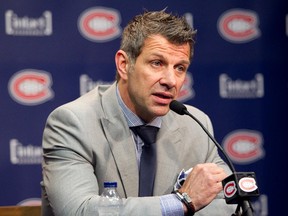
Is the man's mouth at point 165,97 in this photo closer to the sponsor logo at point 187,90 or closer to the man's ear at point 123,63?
the man's ear at point 123,63

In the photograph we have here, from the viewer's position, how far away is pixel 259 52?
449cm

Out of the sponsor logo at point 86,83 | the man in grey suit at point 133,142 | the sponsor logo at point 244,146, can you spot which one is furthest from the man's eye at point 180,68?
the sponsor logo at point 244,146

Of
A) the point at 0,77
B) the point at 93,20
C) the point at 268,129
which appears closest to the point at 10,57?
the point at 0,77

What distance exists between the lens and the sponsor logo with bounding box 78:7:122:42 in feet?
13.8

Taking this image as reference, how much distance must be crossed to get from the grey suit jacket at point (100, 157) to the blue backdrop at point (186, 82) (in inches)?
50.7

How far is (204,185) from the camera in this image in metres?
2.49

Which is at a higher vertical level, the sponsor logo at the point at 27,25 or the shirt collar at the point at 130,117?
the sponsor logo at the point at 27,25

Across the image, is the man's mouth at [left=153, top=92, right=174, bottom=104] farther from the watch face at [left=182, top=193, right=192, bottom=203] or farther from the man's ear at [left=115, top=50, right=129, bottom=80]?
the watch face at [left=182, top=193, right=192, bottom=203]

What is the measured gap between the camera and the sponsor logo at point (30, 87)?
13.4 feet

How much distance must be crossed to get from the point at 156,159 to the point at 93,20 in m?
1.68

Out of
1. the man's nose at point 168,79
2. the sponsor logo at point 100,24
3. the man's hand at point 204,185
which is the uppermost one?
the sponsor logo at point 100,24

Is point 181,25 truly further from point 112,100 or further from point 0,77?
point 0,77

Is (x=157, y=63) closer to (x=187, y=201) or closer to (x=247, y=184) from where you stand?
(x=187, y=201)

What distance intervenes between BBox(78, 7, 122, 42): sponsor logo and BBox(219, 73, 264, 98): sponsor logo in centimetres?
78
